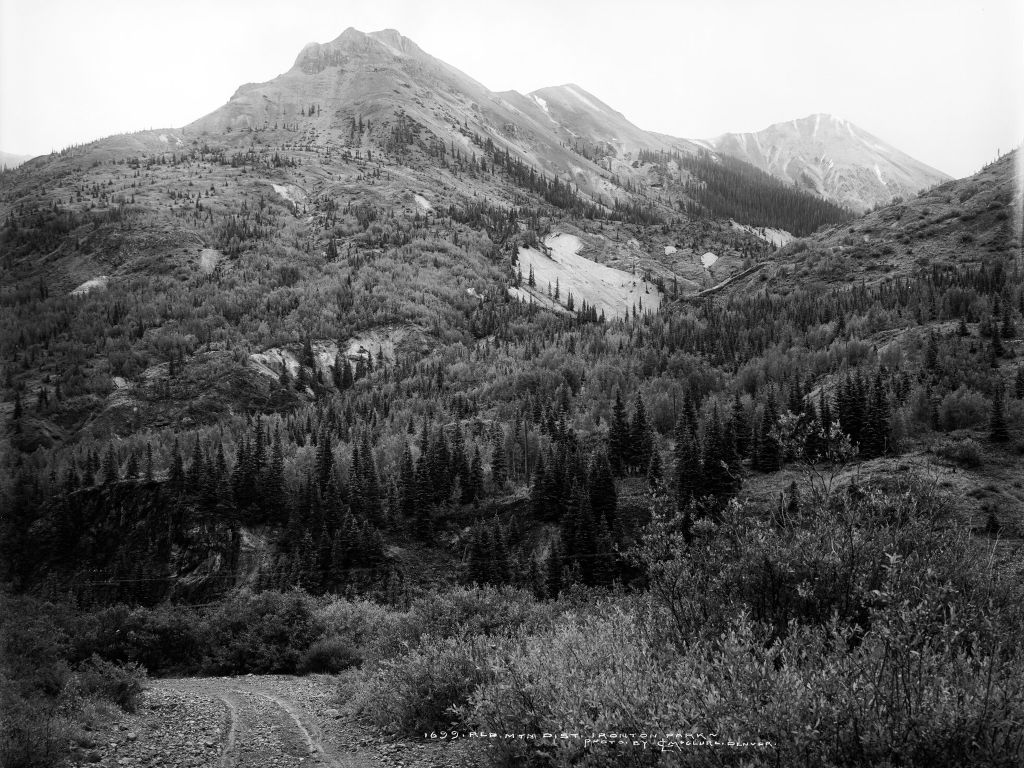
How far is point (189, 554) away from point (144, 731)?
73.5 m

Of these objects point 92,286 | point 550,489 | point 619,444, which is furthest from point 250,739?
point 92,286

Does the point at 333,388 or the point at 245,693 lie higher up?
the point at 333,388

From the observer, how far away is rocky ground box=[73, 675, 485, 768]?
766 inches

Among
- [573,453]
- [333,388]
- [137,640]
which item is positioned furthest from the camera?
[333,388]

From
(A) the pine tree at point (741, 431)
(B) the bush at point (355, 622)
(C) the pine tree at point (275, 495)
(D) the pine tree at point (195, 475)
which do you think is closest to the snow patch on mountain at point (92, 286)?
(D) the pine tree at point (195, 475)

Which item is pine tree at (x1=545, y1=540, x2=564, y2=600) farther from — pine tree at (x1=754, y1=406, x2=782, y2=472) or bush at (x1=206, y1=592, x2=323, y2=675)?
pine tree at (x1=754, y1=406, x2=782, y2=472)

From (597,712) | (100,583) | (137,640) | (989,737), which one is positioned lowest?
(100,583)

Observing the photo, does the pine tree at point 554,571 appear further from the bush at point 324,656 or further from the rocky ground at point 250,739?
the rocky ground at point 250,739

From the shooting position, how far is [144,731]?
2241 cm

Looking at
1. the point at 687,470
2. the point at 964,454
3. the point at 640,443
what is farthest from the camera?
the point at 640,443

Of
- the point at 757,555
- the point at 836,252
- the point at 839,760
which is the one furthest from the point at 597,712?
the point at 836,252

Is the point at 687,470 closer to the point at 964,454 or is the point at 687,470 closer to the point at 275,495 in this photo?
the point at 964,454

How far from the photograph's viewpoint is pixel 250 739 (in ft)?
72.3

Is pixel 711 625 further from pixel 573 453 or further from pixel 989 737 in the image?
pixel 573 453
